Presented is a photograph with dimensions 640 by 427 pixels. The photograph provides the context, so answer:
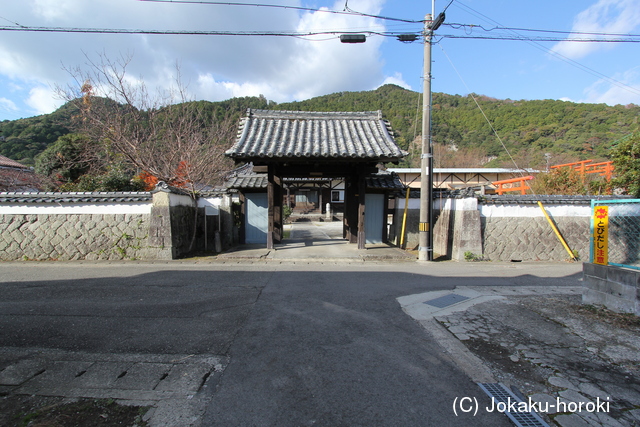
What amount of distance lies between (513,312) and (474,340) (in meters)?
1.42

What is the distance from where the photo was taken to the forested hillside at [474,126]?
24.5 metres

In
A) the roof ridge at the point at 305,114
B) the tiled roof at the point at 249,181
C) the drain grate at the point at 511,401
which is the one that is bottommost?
the drain grate at the point at 511,401

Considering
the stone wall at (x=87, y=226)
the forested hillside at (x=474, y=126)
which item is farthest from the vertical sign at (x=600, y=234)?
the forested hillside at (x=474, y=126)

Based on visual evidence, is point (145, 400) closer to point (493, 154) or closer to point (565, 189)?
point (565, 189)

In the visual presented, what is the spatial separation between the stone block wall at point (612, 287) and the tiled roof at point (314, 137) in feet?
17.4

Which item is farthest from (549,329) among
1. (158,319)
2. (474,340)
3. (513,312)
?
(158,319)

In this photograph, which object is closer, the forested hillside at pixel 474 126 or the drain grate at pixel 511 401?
the drain grate at pixel 511 401

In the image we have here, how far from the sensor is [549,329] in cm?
396

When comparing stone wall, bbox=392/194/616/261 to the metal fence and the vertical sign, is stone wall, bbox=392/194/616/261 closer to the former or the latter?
the metal fence

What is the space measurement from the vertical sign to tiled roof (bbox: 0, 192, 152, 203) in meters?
10.0

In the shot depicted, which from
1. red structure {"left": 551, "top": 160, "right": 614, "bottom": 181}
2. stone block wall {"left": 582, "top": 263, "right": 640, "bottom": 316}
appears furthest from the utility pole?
red structure {"left": 551, "top": 160, "right": 614, "bottom": 181}

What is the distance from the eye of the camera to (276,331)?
3.83 m

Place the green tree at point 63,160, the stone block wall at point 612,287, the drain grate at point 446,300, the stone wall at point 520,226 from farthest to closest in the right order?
1. the green tree at point 63,160
2. the stone wall at point 520,226
3. the drain grate at point 446,300
4. the stone block wall at point 612,287

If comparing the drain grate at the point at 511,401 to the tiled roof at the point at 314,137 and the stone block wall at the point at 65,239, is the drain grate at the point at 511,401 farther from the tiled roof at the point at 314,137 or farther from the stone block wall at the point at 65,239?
the stone block wall at the point at 65,239
